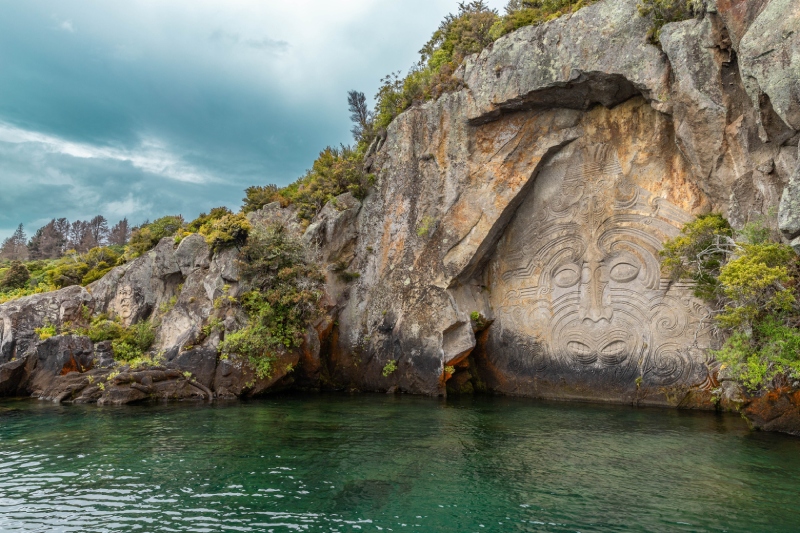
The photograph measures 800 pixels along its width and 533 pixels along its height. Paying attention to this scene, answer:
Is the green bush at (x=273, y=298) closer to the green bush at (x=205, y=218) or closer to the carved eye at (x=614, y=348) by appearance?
the green bush at (x=205, y=218)

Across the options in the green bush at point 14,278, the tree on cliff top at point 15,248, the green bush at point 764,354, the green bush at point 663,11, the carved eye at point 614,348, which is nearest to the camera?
the green bush at point 764,354

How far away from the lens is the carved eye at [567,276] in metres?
19.6

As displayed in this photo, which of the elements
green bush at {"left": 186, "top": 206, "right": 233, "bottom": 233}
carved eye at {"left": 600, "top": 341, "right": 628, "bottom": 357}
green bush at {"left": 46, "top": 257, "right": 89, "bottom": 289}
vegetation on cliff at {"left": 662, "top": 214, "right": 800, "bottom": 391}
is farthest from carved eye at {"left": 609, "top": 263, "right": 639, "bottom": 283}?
green bush at {"left": 46, "top": 257, "right": 89, "bottom": 289}

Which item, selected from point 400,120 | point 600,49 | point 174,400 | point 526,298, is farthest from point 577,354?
point 174,400

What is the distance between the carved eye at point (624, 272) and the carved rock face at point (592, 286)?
1.4 inches

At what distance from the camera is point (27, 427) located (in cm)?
1398

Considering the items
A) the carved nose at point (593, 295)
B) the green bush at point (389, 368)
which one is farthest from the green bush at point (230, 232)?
the carved nose at point (593, 295)

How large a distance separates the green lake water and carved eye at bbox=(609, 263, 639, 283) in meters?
4.95

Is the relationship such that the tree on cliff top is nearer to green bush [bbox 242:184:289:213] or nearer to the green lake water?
green bush [bbox 242:184:289:213]

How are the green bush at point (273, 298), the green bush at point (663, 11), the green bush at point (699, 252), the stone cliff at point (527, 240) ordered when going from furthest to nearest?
the green bush at point (273, 298), the stone cliff at point (527, 240), the green bush at point (663, 11), the green bush at point (699, 252)

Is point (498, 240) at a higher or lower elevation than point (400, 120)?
lower

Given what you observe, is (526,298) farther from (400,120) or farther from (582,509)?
(582,509)

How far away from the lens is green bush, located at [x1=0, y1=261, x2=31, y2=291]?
33250mm

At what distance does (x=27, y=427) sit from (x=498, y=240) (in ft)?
52.9
